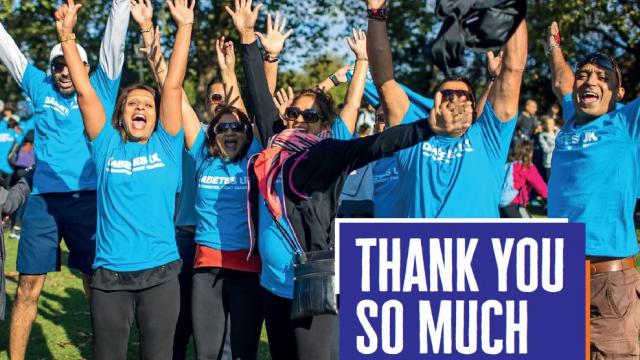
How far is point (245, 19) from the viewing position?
15.9ft

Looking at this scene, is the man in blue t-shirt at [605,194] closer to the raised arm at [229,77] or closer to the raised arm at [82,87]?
the raised arm at [229,77]

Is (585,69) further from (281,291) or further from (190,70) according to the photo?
(190,70)

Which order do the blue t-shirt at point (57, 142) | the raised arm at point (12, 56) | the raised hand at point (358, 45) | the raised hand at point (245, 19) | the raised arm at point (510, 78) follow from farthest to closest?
the blue t-shirt at point (57, 142), the raised arm at point (12, 56), the raised hand at point (358, 45), the raised hand at point (245, 19), the raised arm at point (510, 78)

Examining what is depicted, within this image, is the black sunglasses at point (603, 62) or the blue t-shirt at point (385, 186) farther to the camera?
the blue t-shirt at point (385, 186)

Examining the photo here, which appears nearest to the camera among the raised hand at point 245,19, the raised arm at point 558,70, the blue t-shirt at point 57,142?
the raised hand at point 245,19

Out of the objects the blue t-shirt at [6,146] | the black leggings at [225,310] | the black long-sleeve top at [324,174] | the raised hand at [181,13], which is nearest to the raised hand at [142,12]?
the raised hand at [181,13]

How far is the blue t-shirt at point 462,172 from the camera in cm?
403

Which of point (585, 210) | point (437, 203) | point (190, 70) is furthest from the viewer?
point (190, 70)

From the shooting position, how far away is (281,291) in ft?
13.4

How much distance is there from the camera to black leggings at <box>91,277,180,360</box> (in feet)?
14.8

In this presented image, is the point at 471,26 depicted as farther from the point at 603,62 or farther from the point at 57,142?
the point at 57,142

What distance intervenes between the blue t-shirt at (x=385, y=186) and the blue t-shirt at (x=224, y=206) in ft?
3.08

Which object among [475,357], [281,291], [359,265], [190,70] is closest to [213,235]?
[281,291]

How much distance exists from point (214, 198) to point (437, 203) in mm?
1329
